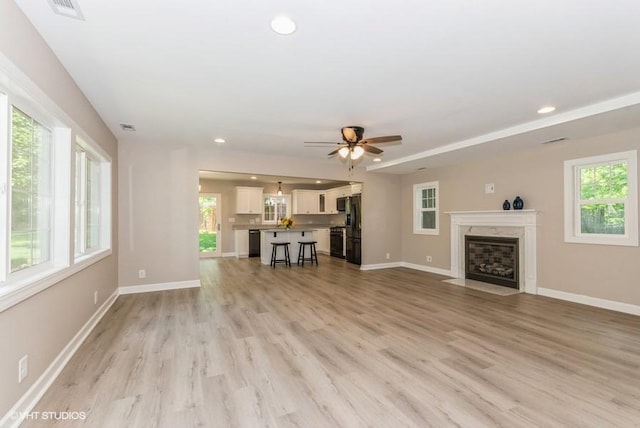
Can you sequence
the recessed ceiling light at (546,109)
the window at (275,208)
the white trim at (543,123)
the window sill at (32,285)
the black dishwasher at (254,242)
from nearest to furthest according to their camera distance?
the window sill at (32,285) → the white trim at (543,123) → the recessed ceiling light at (546,109) → the black dishwasher at (254,242) → the window at (275,208)

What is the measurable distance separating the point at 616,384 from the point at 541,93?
2675mm

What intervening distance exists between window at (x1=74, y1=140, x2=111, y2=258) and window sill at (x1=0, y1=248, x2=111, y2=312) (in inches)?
24.3

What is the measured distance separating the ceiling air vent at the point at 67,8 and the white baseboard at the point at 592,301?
6.47 metres

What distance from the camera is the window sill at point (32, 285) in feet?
5.55

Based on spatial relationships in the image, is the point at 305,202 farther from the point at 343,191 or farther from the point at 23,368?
the point at 23,368

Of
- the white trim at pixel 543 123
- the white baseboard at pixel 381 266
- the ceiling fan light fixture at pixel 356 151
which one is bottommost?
the white baseboard at pixel 381 266

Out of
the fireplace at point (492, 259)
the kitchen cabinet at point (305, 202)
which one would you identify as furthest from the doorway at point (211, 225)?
the fireplace at point (492, 259)

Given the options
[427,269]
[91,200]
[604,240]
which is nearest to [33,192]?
[91,200]

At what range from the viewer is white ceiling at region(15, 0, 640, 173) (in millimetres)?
1891

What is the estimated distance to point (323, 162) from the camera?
6555 millimetres

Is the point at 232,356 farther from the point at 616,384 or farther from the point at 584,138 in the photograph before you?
the point at 584,138

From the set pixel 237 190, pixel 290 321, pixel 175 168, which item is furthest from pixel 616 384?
pixel 237 190

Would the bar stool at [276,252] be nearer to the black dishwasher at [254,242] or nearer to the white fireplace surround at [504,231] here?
the black dishwasher at [254,242]

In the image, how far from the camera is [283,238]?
27.1 ft
